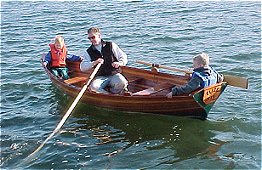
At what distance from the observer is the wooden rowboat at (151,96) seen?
721 cm

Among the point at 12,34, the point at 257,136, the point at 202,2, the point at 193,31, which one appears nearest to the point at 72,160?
the point at 257,136

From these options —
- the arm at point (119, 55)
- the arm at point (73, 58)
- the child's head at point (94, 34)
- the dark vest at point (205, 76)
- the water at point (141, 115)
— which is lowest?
the water at point (141, 115)

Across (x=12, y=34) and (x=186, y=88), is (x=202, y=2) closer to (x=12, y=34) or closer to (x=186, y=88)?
(x=12, y=34)

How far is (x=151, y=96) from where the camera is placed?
7.57 meters

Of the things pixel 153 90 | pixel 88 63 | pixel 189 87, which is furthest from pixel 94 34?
pixel 189 87

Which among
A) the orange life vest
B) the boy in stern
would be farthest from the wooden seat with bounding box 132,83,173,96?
the orange life vest

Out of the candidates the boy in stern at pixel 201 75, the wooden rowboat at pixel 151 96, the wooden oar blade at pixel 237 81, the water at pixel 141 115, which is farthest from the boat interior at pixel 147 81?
the wooden oar blade at pixel 237 81

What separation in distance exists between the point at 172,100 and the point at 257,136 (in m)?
1.49

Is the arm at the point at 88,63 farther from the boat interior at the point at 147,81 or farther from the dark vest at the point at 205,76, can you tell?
the dark vest at the point at 205,76

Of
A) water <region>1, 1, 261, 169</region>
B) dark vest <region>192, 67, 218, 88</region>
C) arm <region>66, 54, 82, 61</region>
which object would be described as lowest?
water <region>1, 1, 261, 169</region>

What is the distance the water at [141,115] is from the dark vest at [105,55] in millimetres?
818

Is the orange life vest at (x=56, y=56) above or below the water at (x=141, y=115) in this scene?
above

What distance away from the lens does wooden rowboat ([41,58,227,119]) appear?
7207 millimetres

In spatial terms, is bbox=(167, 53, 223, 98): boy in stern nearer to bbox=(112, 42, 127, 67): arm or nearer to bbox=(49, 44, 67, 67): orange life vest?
bbox=(112, 42, 127, 67): arm
